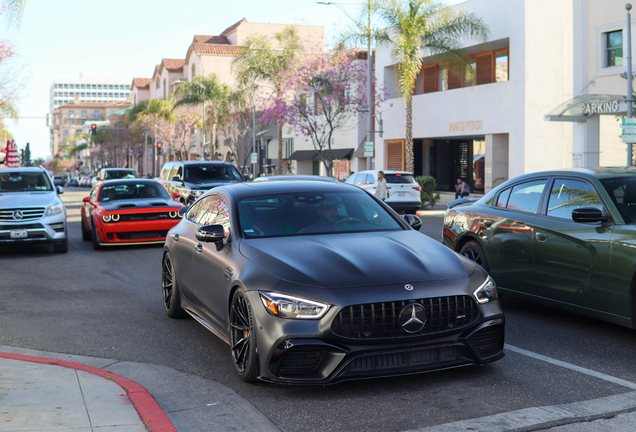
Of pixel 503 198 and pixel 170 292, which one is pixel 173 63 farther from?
pixel 503 198

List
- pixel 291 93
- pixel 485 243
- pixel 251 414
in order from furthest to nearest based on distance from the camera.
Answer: pixel 291 93 → pixel 485 243 → pixel 251 414

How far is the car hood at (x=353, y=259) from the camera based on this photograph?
5.00m

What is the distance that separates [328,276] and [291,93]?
39.2 metres

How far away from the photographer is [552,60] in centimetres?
3123

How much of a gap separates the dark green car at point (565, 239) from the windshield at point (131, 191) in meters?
8.88

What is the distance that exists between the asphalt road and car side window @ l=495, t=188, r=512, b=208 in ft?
3.92

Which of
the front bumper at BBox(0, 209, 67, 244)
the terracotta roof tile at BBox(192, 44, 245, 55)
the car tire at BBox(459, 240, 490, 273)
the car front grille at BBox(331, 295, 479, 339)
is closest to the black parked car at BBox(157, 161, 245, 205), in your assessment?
the front bumper at BBox(0, 209, 67, 244)

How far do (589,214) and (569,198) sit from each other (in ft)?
2.34

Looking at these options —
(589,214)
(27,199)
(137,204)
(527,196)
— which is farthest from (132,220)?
(589,214)

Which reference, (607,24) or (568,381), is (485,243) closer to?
(568,381)

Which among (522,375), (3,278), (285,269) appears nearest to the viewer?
(285,269)

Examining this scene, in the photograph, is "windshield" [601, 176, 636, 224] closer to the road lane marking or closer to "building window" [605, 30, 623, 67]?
the road lane marking

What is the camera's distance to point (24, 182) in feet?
50.1

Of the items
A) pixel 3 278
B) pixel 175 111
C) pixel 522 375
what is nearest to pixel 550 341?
pixel 522 375
